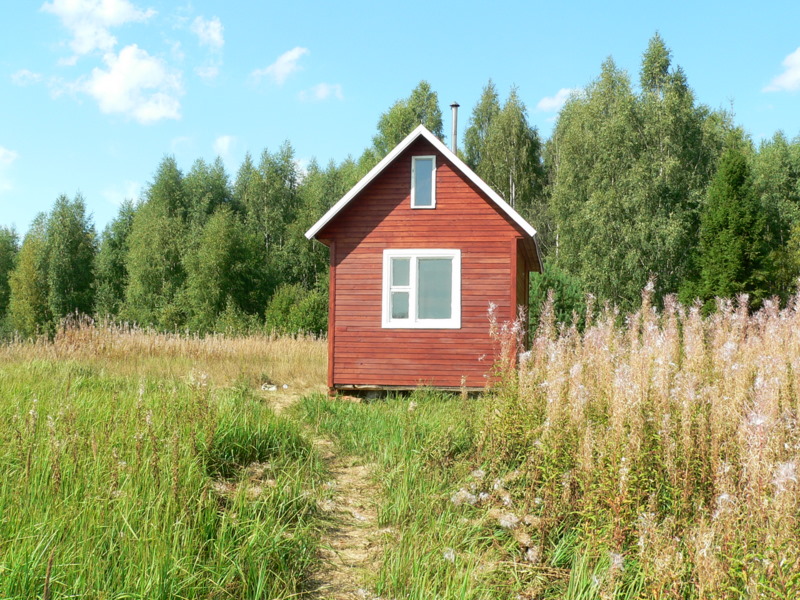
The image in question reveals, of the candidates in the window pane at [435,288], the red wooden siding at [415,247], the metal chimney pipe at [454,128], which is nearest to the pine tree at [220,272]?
the metal chimney pipe at [454,128]

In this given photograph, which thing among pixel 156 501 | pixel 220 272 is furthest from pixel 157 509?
pixel 220 272

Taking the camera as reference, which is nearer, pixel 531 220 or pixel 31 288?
pixel 531 220

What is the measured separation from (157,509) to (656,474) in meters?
3.35

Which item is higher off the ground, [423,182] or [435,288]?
[423,182]

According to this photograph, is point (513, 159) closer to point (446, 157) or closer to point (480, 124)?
point (480, 124)

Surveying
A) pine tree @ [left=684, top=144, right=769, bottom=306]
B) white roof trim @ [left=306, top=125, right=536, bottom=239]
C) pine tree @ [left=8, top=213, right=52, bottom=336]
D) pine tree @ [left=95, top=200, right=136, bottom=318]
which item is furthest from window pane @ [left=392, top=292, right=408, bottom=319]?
pine tree @ [left=8, top=213, right=52, bottom=336]

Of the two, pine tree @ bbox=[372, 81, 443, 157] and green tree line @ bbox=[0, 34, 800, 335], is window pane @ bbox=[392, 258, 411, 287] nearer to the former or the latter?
green tree line @ bbox=[0, 34, 800, 335]

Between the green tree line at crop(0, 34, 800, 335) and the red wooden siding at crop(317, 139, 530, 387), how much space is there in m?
7.92

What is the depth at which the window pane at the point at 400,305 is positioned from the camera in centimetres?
1266

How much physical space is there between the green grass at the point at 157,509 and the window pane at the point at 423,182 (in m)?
6.98

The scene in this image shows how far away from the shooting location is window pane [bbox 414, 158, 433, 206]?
494 inches

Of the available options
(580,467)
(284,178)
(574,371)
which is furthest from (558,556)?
(284,178)

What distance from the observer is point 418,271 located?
12578 mm

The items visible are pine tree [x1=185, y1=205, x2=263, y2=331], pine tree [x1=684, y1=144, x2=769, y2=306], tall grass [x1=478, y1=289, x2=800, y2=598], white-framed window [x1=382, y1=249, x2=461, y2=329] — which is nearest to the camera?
tall grass [x1=478, y1=289, x2=800, y2=598]
